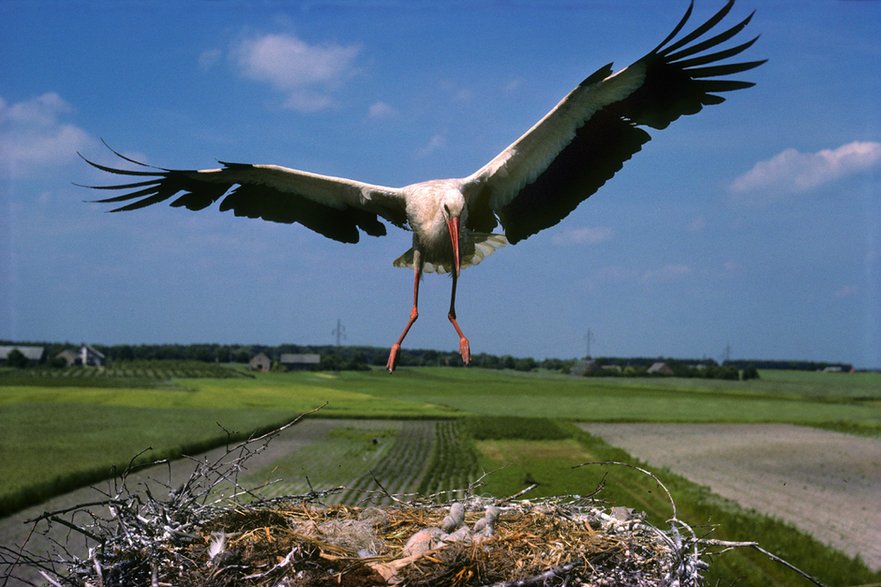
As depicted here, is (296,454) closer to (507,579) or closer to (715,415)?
(507,579)

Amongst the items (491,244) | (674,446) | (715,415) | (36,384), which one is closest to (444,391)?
(715,415)

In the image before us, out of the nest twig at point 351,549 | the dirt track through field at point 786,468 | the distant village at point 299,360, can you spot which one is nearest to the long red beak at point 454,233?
the nest twig at point 351,549

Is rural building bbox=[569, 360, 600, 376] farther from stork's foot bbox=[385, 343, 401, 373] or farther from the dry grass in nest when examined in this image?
stork's foot bbox=[385, 343, 401, 373]

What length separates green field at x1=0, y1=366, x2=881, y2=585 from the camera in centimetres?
1916

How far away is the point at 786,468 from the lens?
34.5 metres

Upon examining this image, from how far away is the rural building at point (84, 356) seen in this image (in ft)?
383

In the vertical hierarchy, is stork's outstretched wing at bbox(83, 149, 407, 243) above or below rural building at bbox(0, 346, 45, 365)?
above

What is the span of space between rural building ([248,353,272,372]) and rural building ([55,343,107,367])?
79.7ft

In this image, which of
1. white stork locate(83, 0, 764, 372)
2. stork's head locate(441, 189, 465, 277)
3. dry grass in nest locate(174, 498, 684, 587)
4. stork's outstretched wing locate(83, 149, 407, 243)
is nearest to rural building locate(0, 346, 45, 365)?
stork's outstretched wing locate(83, 149, 407, 243)

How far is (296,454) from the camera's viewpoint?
35000 millimetres

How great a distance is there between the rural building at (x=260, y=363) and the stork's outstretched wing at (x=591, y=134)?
355ft

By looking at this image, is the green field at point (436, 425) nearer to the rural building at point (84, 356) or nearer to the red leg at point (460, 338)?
the red leg at point (460, 338)

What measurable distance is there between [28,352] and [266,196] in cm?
11738

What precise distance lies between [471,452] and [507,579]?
33.0 m
